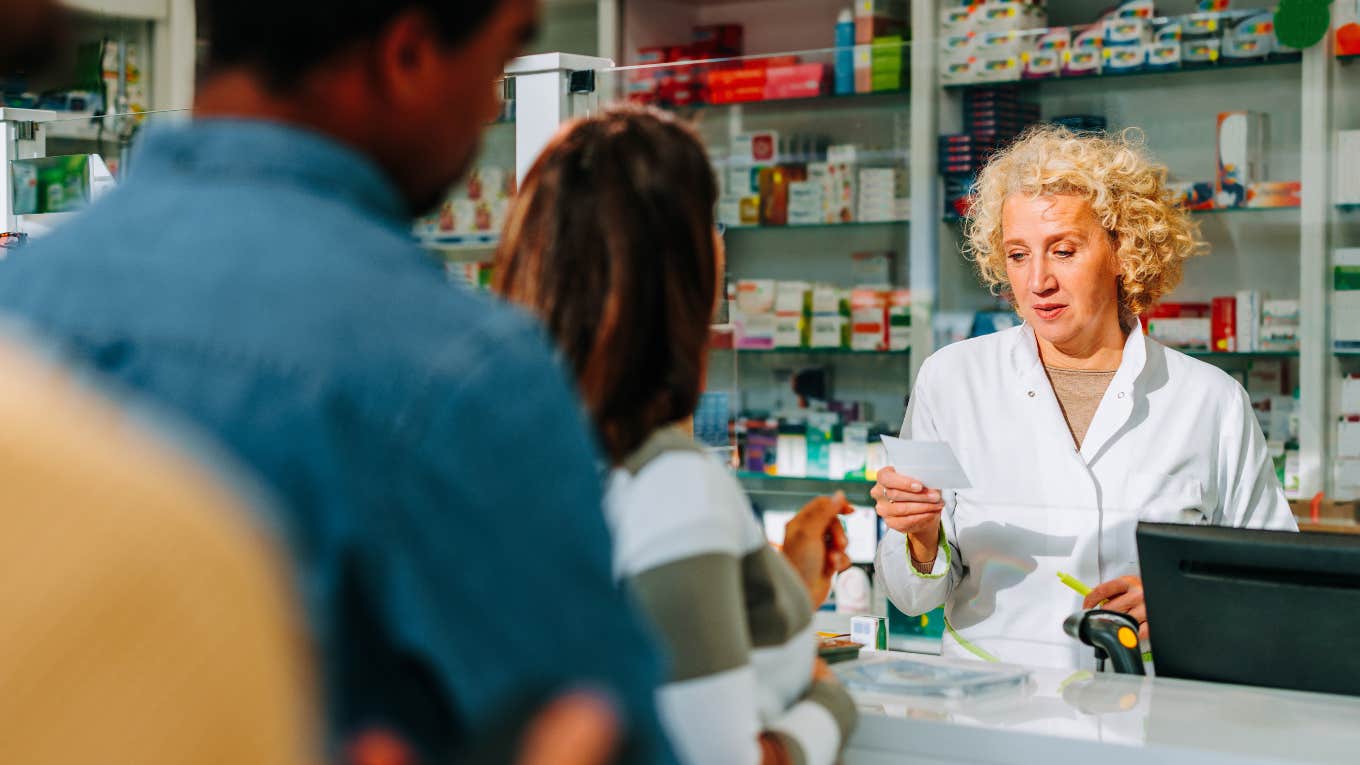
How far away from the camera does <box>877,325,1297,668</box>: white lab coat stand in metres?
2.51

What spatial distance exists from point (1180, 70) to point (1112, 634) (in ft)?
8.03

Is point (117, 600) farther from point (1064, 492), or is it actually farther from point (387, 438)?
point (1064, 492)

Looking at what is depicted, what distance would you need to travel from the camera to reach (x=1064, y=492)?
2.60 meters

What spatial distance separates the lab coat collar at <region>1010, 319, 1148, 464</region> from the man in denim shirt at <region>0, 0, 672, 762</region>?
7.16 feet

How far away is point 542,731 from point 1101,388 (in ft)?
8.18

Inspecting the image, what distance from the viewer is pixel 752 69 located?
4.37 m

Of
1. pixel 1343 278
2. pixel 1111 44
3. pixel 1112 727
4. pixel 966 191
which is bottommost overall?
pixel 1112 727

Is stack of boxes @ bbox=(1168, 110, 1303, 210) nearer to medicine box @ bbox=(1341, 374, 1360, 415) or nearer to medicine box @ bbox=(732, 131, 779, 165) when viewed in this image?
medicine box @ bbox=(1341, 374, 1360, 415)

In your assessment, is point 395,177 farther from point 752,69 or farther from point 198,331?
point 752,69

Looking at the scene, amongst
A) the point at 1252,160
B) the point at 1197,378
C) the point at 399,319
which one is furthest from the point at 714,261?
the point at 1252,160

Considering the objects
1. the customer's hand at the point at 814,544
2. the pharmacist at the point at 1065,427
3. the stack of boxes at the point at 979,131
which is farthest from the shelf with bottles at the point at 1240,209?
the customer's hand at the point at 814,544

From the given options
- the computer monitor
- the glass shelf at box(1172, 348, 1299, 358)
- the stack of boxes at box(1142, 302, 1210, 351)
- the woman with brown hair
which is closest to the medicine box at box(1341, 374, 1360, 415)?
the glass shelf at box(1172, 348, 1299, 358)

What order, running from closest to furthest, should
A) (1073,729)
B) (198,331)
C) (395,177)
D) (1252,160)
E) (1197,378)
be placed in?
1. (198,331)
2. (395,177)
3. (1073,729)
4. (1197,378)
5. (1252,160)

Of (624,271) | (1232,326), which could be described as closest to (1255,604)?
(624,271)
